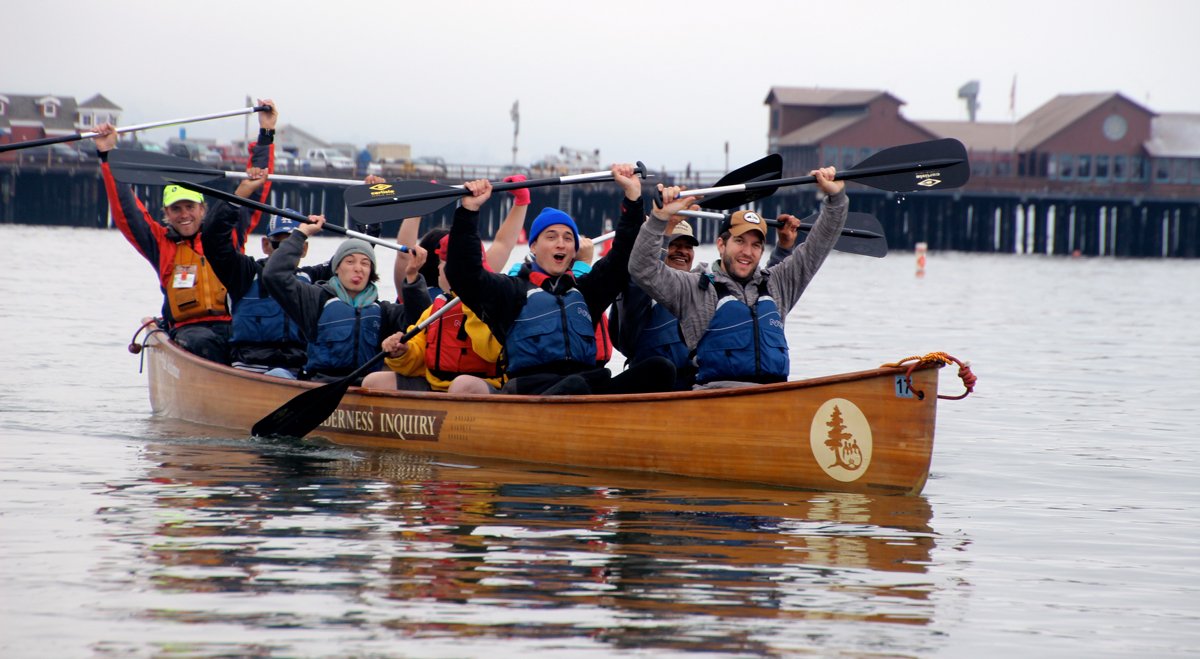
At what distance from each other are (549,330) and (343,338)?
6.36 ft

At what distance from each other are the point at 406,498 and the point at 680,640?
10.1ft

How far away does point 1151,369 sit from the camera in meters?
17.7

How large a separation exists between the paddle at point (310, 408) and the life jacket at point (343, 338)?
20 centimetres

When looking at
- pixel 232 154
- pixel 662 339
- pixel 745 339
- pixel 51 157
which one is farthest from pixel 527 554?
pixel 232 154

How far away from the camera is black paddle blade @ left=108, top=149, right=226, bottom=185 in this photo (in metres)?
10.6

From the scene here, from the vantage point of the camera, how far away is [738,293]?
8.06 metres

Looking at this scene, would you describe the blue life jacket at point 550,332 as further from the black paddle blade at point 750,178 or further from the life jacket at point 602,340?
the black paddle blade at point 750,178

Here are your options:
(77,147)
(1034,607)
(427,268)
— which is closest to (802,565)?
(1034,607)

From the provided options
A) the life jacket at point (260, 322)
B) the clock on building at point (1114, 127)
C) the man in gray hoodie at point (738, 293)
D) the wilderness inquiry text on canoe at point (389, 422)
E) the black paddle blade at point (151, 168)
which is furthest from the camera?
the clock on building at point (1114, 127)

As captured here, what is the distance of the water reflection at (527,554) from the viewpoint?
4965mm

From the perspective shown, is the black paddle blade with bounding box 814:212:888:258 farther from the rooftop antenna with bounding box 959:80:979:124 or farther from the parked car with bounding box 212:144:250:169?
the rooftop antenna with bounding box 959:80:979:124

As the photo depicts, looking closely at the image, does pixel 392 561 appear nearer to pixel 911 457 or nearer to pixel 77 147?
pixel 911 457

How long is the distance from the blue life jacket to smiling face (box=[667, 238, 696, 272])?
0.69 m

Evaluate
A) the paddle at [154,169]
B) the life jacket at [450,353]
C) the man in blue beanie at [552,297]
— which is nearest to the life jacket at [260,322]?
the paddle at [154,169]
